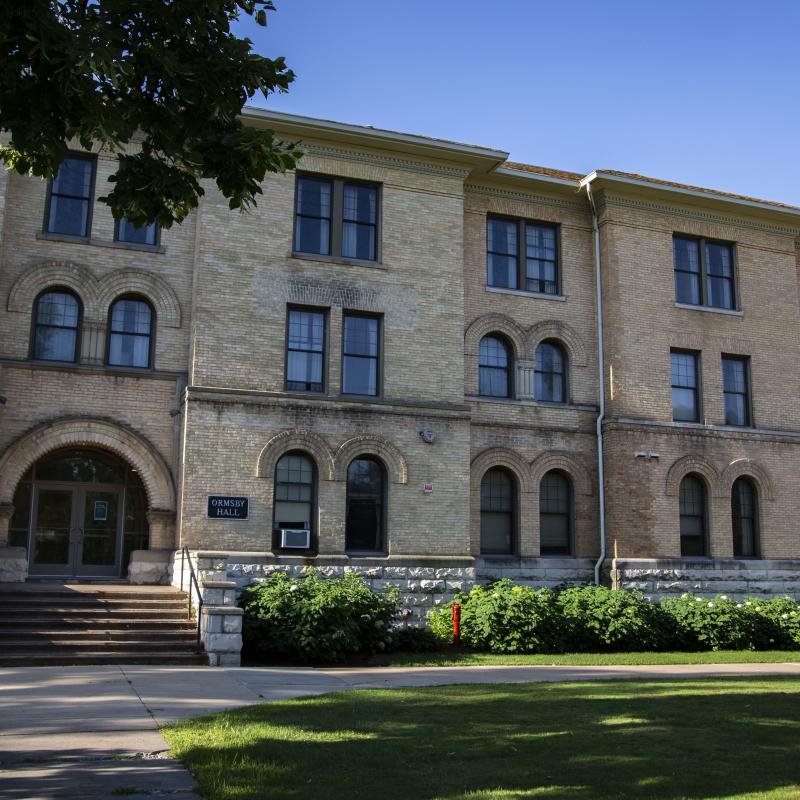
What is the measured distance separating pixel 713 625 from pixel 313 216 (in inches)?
492

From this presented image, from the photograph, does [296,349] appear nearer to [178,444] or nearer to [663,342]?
[178,444]

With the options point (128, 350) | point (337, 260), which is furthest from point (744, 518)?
point (128, 350)

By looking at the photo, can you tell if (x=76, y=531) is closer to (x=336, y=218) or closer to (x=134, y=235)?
(x=134, y=235)

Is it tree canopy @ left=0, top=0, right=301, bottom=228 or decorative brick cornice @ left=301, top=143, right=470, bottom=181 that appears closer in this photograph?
tree canopy @ left=0, top=0, right=301, bottom=228

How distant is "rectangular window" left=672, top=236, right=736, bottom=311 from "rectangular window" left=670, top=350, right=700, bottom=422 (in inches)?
58.1

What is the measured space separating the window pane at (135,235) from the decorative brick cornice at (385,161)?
3.84 m

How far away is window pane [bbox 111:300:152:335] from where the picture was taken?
790 inches

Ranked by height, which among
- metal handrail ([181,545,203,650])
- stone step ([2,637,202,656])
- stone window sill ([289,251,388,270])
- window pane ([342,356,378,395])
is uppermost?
stone window sill ([289,251,388,270])

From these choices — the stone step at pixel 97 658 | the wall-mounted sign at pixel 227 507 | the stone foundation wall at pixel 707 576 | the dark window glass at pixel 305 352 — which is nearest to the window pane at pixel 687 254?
the stone foundation wall at pixel 707 576

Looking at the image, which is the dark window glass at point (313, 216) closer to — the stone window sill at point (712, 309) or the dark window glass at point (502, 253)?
the dark window glass at point (502, 253)

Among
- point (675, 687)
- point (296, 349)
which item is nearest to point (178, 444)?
point (296, 349)

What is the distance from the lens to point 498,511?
872 inches

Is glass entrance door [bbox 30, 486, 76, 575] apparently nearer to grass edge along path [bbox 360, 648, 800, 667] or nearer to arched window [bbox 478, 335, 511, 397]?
grass edge along path [bbox 360, 648, 800, 667]

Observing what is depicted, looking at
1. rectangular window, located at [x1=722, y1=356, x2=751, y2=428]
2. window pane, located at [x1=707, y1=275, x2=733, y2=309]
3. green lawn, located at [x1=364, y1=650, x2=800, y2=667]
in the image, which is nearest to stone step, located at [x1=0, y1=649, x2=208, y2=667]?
green lawn, located at [x1=364, y1=650, x2=800, y2=667]
